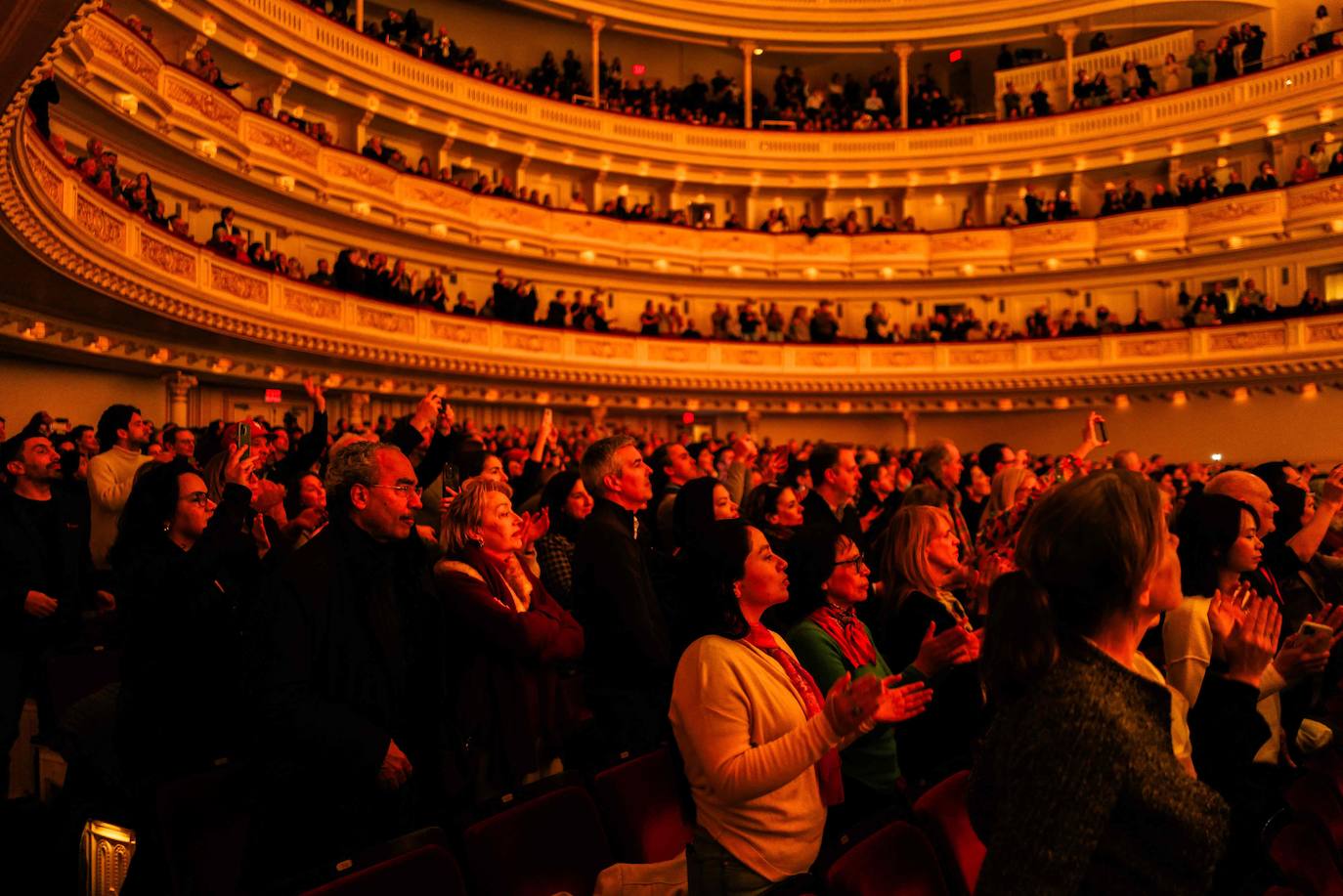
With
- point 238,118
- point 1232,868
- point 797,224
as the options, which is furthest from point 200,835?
point 797,224

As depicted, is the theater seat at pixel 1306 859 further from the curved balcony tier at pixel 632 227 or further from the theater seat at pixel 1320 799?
the curved balcony tier at pixel 632 227

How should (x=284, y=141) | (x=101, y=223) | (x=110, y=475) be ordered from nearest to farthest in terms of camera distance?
(x=110, y=475) → (x=101, y=223) → (x=284, y=141)

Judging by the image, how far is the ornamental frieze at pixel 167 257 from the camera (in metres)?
10.5

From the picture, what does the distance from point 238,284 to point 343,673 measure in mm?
11621

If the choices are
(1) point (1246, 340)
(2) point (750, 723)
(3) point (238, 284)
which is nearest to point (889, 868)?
(2) point (750, 723)

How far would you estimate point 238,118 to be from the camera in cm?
1445

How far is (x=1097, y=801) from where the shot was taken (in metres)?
1.38

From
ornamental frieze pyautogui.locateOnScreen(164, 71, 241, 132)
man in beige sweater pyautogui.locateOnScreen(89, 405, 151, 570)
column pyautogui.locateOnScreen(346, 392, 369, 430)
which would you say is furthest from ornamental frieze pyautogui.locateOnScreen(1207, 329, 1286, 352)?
man in beige sweater pyautogui.locateOnScreen(89, 405, 151, 570)

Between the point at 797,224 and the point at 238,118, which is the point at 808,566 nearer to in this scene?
the point at 238,118

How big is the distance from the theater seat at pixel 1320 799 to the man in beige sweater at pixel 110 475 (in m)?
4.78

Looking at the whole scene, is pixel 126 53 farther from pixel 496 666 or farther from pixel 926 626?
pixel 926 626

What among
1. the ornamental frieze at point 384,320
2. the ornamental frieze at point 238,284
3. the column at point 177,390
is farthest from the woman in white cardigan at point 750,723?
the ornamental frieze at point 384,320

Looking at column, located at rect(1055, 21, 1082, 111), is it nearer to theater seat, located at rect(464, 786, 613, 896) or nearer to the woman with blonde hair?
the woman with blonde hair

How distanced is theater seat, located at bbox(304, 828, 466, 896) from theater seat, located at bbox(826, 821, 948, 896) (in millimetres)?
805
